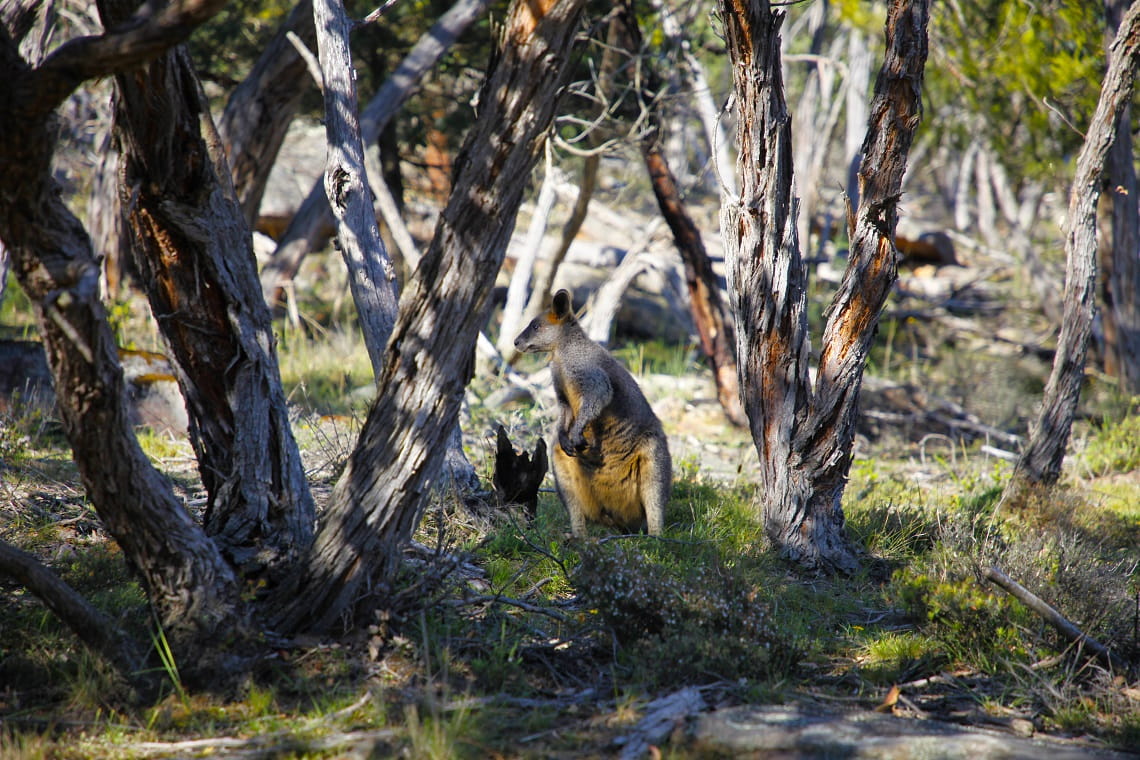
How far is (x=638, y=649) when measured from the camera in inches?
185

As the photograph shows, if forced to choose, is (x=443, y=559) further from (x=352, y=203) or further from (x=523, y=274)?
(x=523, y=274)

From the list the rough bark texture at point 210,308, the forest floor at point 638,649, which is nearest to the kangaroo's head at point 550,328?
the forest floor at point 638,649

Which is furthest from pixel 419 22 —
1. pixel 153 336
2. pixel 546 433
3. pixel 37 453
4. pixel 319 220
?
pixel 37 453

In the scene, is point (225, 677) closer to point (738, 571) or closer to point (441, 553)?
point (441, 553)

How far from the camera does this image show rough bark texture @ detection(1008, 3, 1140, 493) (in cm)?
709

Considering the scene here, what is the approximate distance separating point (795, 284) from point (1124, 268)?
8127mm

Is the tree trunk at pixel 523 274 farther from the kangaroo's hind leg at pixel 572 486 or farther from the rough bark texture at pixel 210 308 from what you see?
the rough bark texture at pixel 210 308

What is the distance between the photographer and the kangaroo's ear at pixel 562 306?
7.46 meters

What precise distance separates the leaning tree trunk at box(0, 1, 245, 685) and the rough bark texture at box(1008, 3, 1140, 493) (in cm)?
643

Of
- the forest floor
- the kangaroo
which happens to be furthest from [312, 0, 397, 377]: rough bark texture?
the kangaroo

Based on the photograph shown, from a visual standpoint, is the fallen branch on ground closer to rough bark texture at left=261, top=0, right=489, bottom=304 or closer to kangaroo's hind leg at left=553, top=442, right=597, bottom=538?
kangaroo's hind leg at left=553, top=442, right=597, bottom=538

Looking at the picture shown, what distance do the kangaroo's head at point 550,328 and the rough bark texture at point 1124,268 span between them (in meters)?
7.84

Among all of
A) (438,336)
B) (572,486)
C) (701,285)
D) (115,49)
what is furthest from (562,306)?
(115,49)

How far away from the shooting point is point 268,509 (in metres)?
4.64
